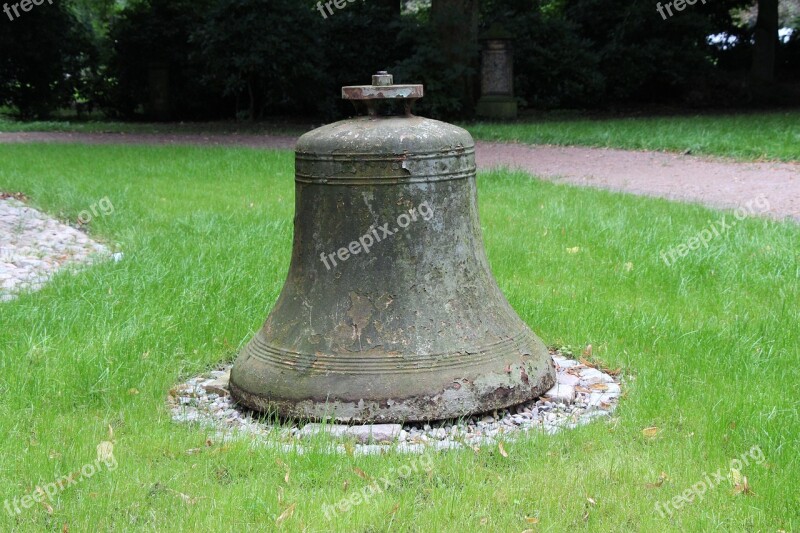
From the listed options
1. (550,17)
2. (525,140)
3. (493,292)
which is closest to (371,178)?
(493,292)

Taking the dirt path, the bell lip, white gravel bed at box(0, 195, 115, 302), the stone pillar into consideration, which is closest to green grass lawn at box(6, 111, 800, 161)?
the dirt path

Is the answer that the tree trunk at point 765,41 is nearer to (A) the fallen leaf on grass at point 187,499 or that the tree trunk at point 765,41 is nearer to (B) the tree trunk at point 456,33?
(B) the tree trunk at point 456,33

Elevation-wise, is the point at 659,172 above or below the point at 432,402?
above

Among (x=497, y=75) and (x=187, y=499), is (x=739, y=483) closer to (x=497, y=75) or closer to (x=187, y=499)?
(x=187, y=499)

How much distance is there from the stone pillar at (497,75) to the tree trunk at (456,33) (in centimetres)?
96

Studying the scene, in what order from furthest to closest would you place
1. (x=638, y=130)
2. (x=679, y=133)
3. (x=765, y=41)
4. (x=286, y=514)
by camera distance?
(x=765, y=41)
(x=638, y=130)
(x=679, y=133)
(x=286, y=514)

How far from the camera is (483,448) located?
11.9 ft

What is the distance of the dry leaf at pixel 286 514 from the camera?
304 centimetres

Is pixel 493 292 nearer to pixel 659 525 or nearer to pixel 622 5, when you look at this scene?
pixel 659 525

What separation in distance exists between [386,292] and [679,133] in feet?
43.0

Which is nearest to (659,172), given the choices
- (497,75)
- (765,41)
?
(497,75)

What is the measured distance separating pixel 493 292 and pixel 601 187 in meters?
6.82

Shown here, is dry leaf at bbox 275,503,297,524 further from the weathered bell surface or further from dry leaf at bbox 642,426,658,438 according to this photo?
dry leaf at bbox 642,426,658,438

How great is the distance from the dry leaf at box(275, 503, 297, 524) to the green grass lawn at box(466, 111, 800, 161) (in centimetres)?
1127
